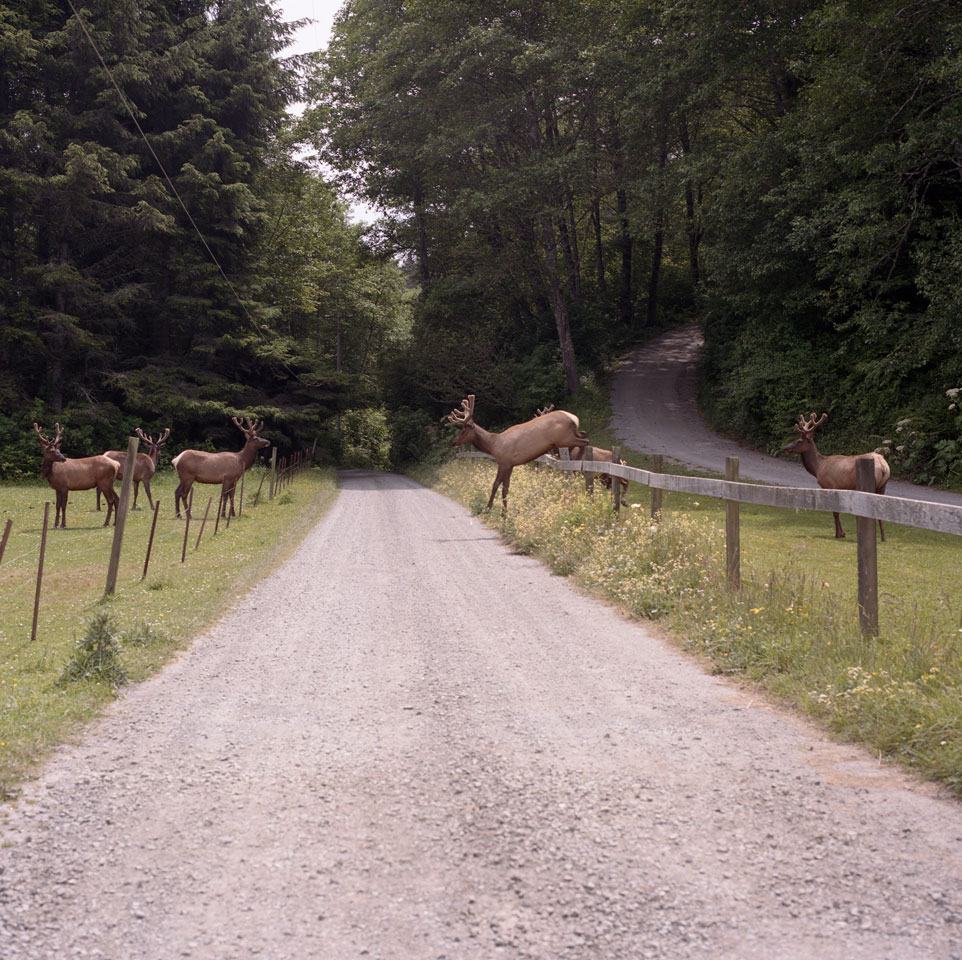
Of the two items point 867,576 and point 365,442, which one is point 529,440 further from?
point 365,442

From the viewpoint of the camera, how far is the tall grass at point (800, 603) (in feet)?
14.1

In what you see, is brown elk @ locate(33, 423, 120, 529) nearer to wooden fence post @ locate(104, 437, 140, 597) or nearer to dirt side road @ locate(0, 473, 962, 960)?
wooden fence post @ locate(104, 437, 140, 597)

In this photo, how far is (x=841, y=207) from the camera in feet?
71.8

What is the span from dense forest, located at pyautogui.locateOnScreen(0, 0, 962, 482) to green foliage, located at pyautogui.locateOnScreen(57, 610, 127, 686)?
17943 mm

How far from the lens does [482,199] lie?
31219mm

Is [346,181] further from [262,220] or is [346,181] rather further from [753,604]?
[753,604]

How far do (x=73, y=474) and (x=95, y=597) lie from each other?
951 cm

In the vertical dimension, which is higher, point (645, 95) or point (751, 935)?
point (645, 95)

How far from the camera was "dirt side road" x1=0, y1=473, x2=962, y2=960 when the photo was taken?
2.63m

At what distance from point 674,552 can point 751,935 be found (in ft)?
20.7

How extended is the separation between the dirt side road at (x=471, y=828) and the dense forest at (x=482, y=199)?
1662cm

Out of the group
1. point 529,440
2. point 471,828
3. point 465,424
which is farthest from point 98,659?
point 465,424

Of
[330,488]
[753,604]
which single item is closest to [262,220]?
[330,488]

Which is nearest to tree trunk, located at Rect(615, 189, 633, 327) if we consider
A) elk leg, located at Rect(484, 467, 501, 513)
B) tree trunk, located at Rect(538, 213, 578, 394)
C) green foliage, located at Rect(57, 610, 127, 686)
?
tree trunk, located at Rect(538, 213, 578, 394)
